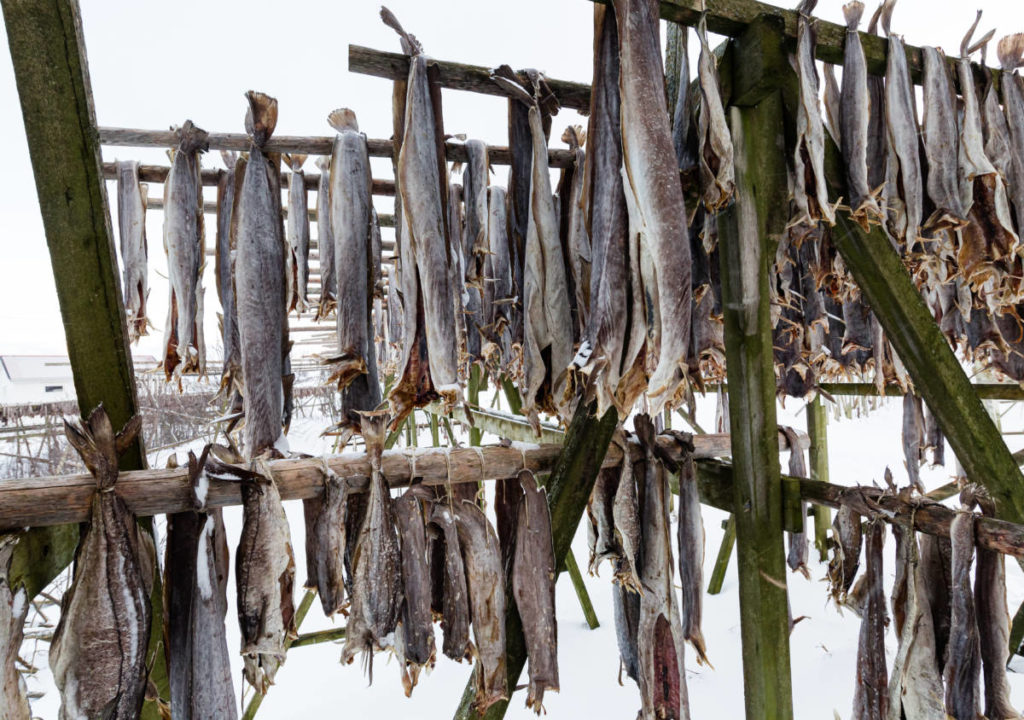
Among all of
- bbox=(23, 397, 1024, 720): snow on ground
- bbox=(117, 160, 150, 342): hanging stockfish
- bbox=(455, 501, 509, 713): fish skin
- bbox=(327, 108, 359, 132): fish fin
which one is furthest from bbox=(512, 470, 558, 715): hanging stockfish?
bbox=(117, 160, 150, 342): hanging stockfish

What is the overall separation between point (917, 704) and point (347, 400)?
66.7 inches

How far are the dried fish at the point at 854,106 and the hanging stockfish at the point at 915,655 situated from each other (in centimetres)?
96

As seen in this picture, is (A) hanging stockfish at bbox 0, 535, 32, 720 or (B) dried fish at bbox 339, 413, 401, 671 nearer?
(A) hanging stockfish at bbox 0, 535, 32, 720

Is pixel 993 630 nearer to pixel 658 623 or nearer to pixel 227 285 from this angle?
pixel 658 623

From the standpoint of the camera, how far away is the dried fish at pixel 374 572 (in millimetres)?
1383

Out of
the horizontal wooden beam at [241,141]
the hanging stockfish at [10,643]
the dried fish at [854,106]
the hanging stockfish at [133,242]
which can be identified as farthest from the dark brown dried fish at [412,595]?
the dried fish at [854,106]

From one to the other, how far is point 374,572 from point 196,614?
43 centimetres

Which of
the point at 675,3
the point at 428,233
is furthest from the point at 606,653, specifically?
the point at 675,3

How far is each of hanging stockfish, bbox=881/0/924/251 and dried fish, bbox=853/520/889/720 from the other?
0.92m

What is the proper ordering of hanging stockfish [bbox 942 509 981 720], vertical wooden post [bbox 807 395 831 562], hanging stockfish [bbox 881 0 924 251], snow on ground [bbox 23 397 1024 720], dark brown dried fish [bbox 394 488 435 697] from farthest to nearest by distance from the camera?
1. vertical wooden post [bbox 807 395 831 562]
2. snow on ground [bbox 23 397 1024 720]
3. hanging stockfish [bbox 881 0 924 251]
4. dark brown dried fish [bbox 394 488 435 697]
5. hanging stockfish [bbox 942 509 981 720]

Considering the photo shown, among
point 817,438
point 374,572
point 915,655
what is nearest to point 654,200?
point 374,572

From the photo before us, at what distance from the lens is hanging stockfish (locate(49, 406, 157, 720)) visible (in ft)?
3.67

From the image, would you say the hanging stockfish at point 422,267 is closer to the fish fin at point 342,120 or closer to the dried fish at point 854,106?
the fish fin at point 342,120

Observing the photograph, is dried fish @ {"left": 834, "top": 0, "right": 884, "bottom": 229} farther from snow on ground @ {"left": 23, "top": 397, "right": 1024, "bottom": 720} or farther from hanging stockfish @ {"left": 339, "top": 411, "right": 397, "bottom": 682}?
snow on ground @ {"left": 23, "top": 397, "right": 1024, "bottom": 720}
